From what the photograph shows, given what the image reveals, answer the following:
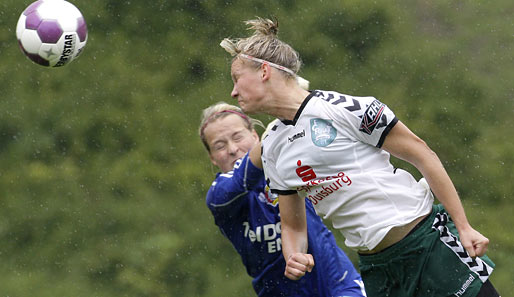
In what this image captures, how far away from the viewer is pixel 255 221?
4688mm

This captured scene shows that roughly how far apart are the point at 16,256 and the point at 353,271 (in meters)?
6.31

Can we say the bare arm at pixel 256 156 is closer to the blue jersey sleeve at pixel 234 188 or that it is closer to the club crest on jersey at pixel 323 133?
the blue jersey sleeve at pixel 234 188

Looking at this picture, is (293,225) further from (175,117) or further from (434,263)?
(175,117)

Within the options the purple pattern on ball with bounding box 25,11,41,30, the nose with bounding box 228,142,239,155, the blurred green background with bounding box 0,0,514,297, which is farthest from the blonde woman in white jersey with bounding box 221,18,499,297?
the blurred green background with bounding box 0,0,514,297

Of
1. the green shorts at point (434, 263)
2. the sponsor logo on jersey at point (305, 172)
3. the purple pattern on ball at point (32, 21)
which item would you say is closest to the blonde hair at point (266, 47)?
the sponsor logo on jersey at point (305, 172)

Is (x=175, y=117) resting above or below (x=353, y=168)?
below

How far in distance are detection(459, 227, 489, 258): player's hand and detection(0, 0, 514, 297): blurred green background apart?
6.44 m

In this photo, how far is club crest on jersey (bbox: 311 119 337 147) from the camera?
3.51 meters

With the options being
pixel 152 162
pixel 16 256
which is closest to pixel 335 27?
pixel 152 162

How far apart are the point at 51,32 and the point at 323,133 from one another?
81.7 inches

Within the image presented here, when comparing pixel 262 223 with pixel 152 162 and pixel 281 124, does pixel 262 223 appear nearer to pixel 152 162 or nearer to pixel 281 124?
pixel 281 124

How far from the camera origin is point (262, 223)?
466 centimetres

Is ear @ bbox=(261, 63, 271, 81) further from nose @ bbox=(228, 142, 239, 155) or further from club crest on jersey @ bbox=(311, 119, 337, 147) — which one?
nose @ bbox=(228, 142, 239, 155)

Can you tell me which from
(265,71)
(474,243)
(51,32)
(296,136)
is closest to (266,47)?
(265,71)
